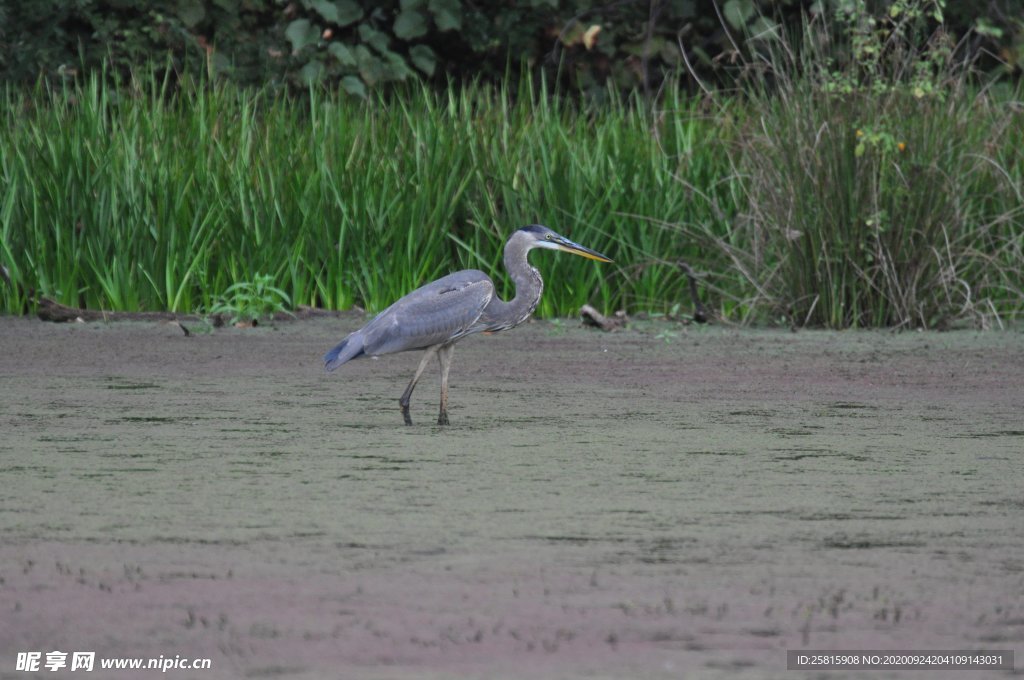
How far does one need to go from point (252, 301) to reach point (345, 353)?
2601 millimetres

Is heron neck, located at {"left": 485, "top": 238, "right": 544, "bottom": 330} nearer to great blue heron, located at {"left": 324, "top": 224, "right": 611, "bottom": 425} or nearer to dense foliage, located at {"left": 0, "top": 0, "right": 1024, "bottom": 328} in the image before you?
great blue heron, located at {"left": 324, "top": 224, "right": 611, "bottom": 425}

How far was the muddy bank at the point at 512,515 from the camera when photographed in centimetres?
252

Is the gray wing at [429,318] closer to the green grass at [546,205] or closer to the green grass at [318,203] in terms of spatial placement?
the green grass at [546,205]

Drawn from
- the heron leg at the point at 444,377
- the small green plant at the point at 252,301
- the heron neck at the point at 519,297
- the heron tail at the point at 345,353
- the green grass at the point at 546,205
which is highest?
→ the heron neck at the point at 519,297

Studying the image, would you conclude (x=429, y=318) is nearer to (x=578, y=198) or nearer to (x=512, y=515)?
(x=512, y=515)

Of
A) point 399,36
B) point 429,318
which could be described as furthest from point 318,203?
point 399,36

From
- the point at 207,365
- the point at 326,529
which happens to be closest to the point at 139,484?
the point at 326,529

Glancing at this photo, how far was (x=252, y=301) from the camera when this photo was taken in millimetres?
7535

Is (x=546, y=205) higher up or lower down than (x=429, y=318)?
lower down

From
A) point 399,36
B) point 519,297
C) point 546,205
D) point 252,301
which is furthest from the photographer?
point 399,36

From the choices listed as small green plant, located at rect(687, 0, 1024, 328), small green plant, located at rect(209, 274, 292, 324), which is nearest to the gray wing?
small green plant, located at rect(209, 274, 292, 324)

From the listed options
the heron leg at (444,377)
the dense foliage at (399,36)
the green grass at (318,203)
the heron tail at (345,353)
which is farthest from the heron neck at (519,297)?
the dense foliage at (399,36)

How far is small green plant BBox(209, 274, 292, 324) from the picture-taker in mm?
7480

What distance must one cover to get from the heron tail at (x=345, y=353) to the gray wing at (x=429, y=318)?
18 millimetres
